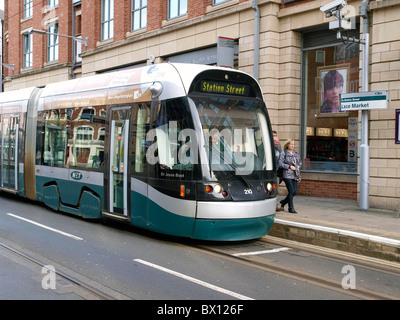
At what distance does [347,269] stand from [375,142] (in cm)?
604

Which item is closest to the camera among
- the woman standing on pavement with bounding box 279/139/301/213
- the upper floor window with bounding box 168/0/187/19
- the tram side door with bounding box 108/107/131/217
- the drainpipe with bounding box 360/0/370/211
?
the tram side door with bounding box 108/107/131/217

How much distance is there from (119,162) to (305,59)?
27.1 feet

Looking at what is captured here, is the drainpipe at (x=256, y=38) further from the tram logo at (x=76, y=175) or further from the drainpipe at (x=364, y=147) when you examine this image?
the tram logo at (x=76, y=175)

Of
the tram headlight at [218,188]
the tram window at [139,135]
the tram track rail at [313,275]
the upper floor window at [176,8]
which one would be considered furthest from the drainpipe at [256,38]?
the tram headlight at [218,188]

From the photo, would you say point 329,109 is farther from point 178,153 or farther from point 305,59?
point 178,153

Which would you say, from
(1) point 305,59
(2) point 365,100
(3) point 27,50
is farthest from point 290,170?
(3) point 27,50

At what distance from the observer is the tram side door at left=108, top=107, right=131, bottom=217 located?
9055 millimetres

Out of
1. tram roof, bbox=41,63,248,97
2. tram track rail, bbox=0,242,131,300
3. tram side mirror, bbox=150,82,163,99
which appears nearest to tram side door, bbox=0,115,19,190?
tram roof, bbox=41,63,248,97

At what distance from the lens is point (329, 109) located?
1447 centimetres

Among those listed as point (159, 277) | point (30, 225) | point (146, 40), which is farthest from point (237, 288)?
point (146, 40)

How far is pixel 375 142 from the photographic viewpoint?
1221cm

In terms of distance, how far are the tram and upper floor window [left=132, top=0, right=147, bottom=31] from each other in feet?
35.1

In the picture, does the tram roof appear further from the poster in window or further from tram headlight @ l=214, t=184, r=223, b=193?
the poster in window

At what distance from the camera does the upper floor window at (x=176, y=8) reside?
18428 mm
